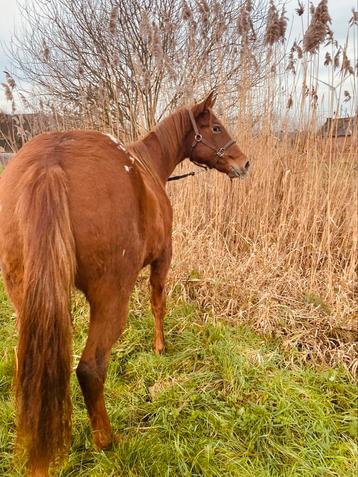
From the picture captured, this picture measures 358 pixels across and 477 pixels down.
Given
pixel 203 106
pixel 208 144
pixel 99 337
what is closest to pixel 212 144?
pixel 208 144

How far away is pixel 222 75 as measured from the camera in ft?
13.5

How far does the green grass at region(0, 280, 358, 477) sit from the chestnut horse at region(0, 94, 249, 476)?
0.24 metres

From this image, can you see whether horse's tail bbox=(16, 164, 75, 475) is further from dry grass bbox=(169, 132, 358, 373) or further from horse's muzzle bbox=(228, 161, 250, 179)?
horse's muzzle bbox=(228, 161, 250, 179)

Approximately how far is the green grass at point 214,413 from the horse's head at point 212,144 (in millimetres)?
1368

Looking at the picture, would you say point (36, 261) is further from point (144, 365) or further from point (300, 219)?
point (300, 219)

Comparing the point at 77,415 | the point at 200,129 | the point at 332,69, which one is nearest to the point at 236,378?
the point at 77,415

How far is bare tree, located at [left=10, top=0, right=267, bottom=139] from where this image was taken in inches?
164

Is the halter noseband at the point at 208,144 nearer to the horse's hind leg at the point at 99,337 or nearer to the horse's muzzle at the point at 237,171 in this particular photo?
the horse's muzzle at the point at 237,171

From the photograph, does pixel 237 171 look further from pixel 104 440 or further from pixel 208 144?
pixel 104 440

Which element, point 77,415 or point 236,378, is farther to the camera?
point 236,378

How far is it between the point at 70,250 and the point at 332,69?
3.30m

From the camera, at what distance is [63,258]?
1.30 metres

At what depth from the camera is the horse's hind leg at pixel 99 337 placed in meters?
1.53

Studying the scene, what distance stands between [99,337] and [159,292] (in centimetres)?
112
